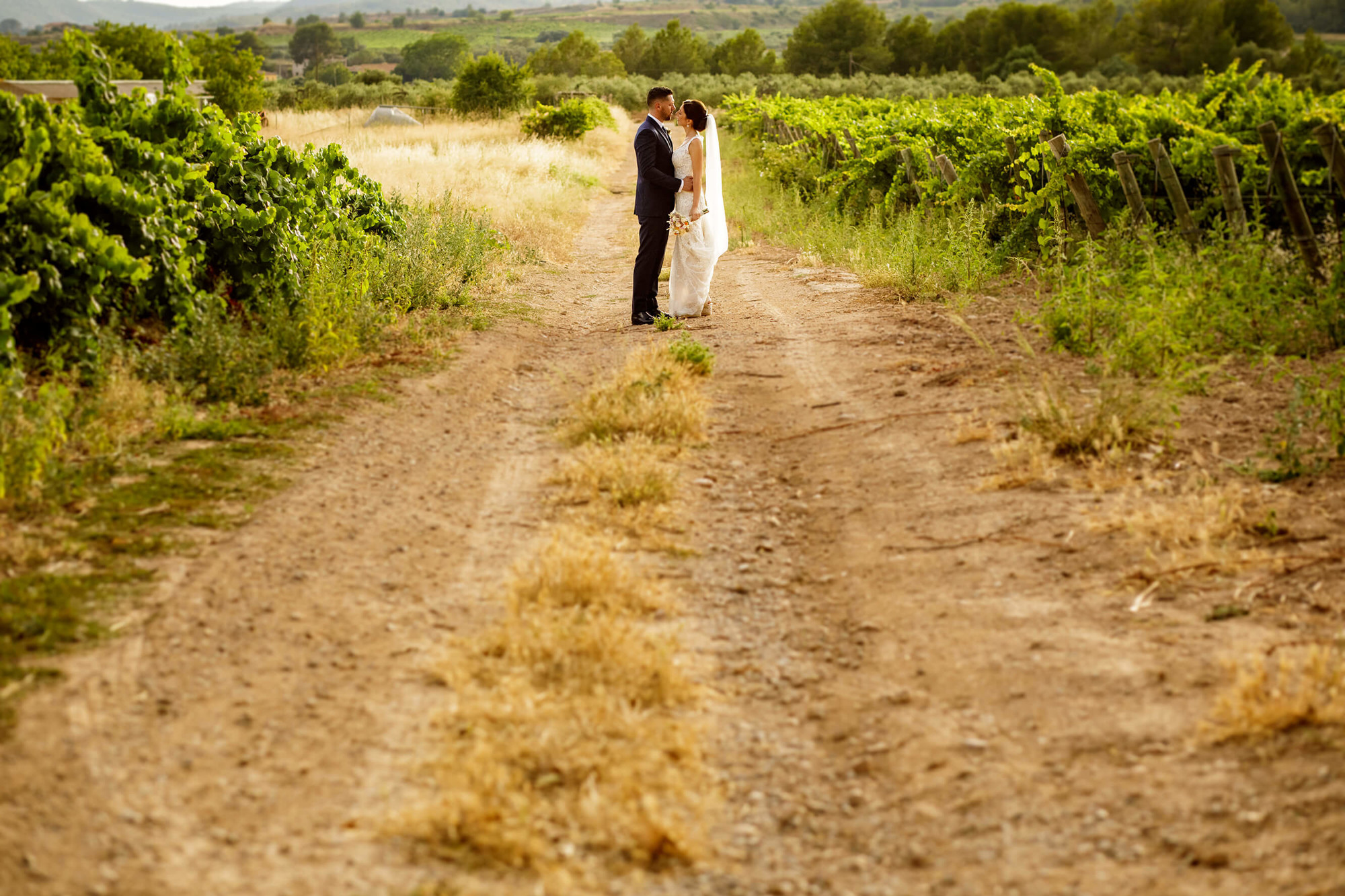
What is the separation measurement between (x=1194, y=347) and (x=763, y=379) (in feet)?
9.31

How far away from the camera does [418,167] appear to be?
20312 millimetres

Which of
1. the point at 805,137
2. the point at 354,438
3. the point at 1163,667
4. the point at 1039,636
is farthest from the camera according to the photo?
the point at 805,137

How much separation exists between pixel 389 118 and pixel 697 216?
110 feet

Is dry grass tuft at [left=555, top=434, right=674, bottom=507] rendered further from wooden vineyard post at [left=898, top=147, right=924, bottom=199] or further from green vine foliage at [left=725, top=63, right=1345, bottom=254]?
wooden vineyard post at [left=898, top=147, right=924, bottom=199]

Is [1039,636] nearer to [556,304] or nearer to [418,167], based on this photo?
[556,304]

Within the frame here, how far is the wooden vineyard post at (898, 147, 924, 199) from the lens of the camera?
12.7m

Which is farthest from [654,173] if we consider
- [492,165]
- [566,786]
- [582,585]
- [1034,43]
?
[1034,43]

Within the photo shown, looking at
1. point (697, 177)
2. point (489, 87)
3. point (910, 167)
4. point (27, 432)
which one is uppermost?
point (489, 87)

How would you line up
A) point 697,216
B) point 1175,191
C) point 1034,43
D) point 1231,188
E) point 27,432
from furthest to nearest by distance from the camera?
point 1034,43 → point 697,216 → point 1175,191 → point 1231,188 → point 27,432

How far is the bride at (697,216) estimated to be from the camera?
30.3 ft

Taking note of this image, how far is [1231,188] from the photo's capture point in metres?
8.21

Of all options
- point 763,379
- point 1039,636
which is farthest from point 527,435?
point 1039,636

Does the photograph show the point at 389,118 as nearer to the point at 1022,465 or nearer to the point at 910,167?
the point at 910,167

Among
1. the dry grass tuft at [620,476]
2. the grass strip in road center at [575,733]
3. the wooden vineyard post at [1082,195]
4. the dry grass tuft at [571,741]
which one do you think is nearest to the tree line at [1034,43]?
the wooden vineyard post at [1082,195]
